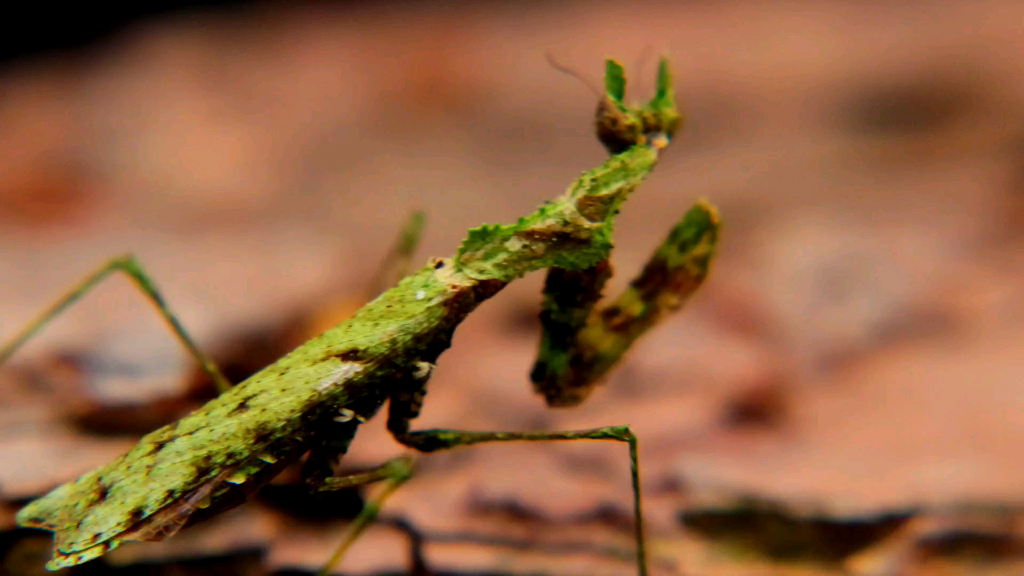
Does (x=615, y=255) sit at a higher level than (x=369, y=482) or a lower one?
lower

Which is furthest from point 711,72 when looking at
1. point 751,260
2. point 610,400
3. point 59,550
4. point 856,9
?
point 59,550

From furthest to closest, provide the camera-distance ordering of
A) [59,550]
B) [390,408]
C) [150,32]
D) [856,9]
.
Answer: [856,9] → [150,32] → [390,408] → [59,550]

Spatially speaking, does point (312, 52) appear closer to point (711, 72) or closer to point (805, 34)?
point (711, 72)

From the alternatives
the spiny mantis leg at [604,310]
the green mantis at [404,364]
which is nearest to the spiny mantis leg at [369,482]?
the green mantis at [404,364]

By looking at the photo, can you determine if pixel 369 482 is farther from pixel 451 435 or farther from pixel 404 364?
pixel 404 364

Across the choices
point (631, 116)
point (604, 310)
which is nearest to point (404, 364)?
Result: point (604, 310)

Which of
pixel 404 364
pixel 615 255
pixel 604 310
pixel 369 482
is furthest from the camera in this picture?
pixel 615 255
